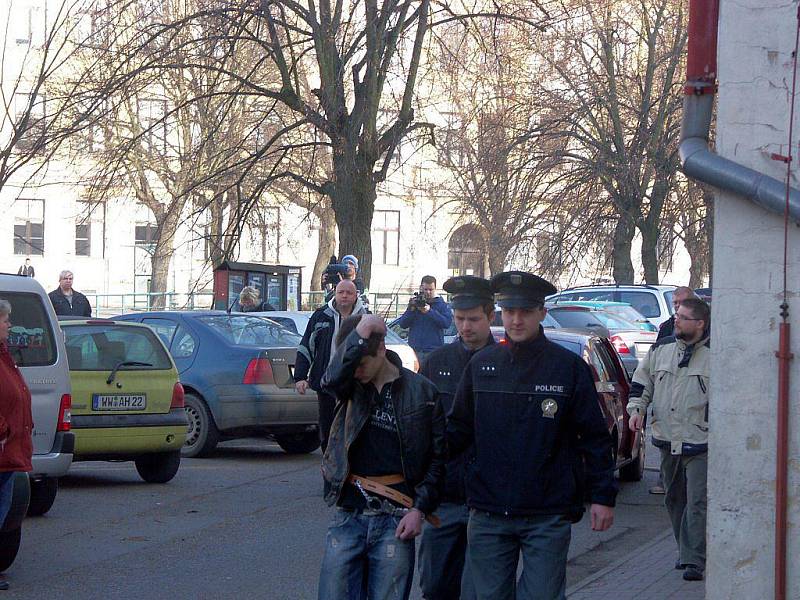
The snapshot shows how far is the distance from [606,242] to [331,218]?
683 inches

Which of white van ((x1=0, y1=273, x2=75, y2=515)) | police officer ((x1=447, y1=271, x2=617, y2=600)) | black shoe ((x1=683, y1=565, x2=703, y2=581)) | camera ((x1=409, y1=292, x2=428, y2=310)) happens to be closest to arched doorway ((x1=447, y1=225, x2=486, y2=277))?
camera ((x1=409, y1=292, x2=428, y2=310))

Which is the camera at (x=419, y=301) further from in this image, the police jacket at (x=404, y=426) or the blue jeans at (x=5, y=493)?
the police jacket at (x=404, y=426)

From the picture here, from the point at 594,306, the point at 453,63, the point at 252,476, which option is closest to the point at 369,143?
the point at 453,63

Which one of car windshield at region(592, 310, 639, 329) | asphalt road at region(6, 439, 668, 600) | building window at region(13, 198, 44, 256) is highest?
building window at region(13, 198, 44, 256)

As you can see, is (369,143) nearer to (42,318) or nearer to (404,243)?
(42,318)

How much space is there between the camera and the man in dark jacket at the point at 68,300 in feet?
57.2

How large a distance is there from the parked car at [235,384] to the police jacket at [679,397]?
18.2 ft

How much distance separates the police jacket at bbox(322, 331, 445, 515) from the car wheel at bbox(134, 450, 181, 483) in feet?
22.6

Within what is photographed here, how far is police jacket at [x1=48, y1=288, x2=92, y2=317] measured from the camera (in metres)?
17.4

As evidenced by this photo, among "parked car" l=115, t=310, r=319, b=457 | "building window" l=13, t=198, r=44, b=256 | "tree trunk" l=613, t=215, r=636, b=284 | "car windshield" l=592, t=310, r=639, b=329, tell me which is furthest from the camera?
"building window" l=13, t=198, r=44, b=256

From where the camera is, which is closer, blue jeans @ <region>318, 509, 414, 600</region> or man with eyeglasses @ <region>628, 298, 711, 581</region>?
blue jeans @ <region>318, 509, 414, 600</region>

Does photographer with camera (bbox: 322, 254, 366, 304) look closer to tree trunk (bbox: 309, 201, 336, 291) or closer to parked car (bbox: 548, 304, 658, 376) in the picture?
parked car (bbox: 548, 304, 658, 376)

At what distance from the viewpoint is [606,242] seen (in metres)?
30.2

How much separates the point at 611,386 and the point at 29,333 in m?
5.09
